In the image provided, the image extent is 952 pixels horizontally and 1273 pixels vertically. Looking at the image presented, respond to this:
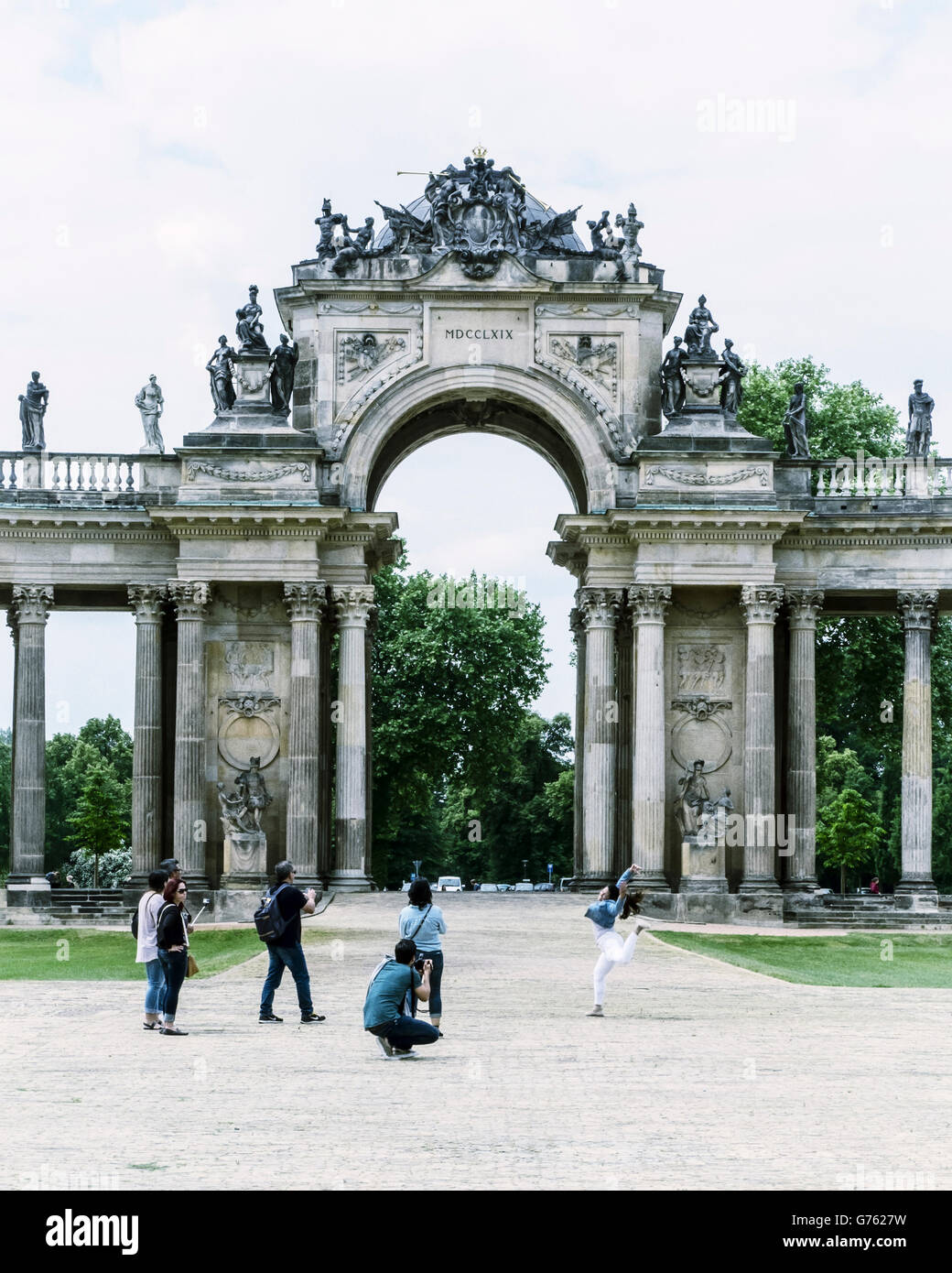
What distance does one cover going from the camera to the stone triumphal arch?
183ft

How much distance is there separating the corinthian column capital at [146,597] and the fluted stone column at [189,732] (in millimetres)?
1580

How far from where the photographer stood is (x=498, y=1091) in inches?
811

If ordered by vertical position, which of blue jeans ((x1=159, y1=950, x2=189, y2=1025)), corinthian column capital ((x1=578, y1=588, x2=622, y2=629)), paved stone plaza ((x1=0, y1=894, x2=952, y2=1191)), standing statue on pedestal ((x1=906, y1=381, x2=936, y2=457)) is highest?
standing statue on pedestal ((x1=906, y1=381, x2=936, y2=457))

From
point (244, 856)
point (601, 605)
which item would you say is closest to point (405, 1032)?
point (244, 856)

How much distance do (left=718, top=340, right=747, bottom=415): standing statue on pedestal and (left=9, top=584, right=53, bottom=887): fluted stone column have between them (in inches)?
813

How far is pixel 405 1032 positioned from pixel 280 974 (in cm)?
456

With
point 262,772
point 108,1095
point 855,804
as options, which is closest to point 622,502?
point 262,772

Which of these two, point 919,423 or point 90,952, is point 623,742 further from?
point 90,952

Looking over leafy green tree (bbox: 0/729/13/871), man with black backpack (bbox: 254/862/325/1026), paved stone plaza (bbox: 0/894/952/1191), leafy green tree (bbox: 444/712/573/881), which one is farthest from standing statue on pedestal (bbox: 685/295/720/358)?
leafy green tree (bbox: 0/729/13/871)

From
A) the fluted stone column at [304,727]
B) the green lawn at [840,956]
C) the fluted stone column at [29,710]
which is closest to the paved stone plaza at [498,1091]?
the green lawn at [840,956]

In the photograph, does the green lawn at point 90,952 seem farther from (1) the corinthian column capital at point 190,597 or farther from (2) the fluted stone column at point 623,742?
(2) the fluted stone column at point 623,742

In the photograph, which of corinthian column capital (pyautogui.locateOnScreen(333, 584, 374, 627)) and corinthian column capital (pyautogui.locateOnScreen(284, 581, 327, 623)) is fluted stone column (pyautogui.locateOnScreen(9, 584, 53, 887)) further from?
corinthian column capital (pyautogui.locateOnScreen(333, 584, 374, 627))
